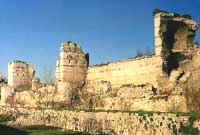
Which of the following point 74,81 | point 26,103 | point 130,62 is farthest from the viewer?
point 26,103

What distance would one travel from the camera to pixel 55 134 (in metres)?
19.7

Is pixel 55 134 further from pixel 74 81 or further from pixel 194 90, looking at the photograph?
pixel 74 81

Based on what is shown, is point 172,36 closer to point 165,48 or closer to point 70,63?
point 165,48

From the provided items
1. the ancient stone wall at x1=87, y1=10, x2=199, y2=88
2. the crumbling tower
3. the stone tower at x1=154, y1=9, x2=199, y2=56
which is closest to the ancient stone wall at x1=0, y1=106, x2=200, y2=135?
the ancient stone wall at x1=87, y1=10, x2=199, y2=88

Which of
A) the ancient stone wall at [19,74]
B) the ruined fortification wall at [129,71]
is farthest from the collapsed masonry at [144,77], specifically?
the ancient stone wall at [19,74]

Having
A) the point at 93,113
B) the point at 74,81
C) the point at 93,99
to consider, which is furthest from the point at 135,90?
the point at 74,81

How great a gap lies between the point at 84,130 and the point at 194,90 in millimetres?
6919

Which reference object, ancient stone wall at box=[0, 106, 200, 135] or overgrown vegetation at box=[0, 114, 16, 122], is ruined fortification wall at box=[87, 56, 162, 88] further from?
overgrown vegetation at box=[0, 114, 16, 122]

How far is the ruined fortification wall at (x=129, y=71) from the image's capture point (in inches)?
933

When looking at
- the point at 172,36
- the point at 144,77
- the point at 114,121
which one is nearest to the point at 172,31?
the point at 172,36

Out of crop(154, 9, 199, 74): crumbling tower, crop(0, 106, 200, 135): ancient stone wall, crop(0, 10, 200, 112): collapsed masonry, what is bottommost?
crop(0, 106, 200, 135): ancient stone wall

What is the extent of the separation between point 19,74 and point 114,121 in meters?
16.7

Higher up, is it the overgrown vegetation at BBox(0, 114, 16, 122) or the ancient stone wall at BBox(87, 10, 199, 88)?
the ancient stone wall at BBox(87, 10, 199, 88)

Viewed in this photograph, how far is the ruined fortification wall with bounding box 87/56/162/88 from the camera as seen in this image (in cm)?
2370
